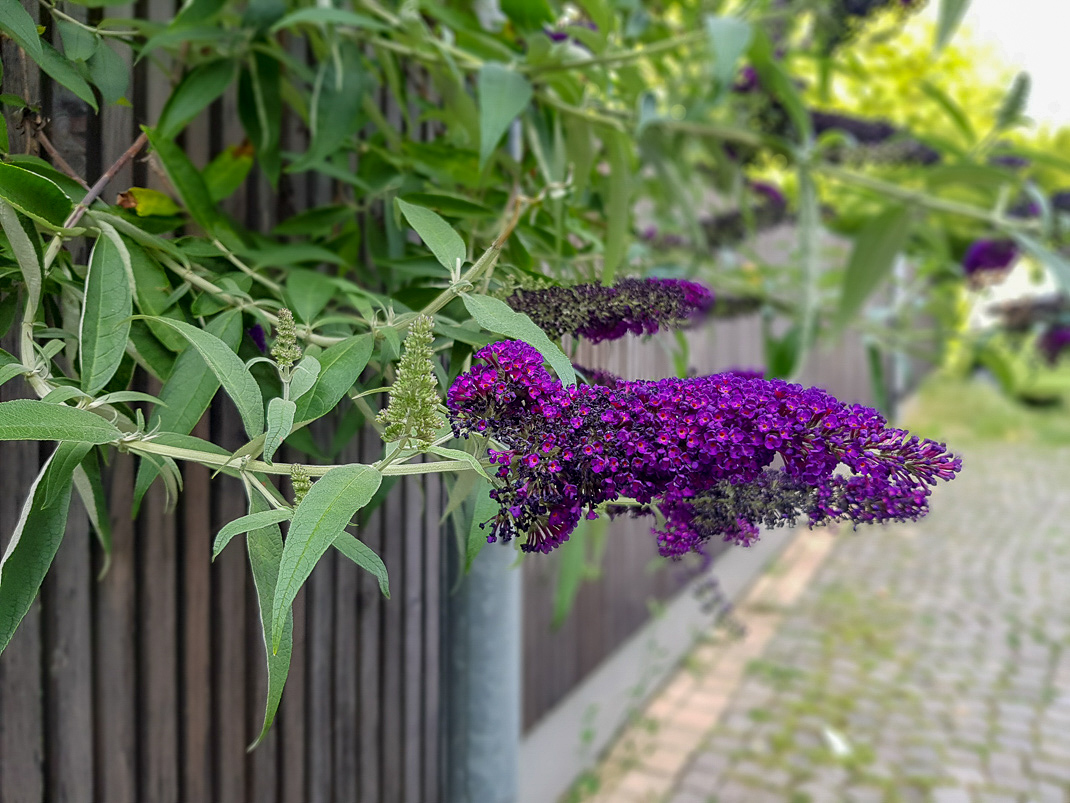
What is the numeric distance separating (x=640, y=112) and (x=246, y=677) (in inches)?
44.4

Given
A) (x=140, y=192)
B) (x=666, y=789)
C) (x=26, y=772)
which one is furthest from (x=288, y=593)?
(x=666, y=789)

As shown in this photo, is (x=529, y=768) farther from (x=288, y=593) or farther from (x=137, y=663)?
(x=288, y=593)

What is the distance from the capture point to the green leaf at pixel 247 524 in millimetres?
527

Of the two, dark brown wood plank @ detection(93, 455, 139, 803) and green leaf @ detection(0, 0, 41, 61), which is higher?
green leaf @ detection(0, 0, 41, 61)

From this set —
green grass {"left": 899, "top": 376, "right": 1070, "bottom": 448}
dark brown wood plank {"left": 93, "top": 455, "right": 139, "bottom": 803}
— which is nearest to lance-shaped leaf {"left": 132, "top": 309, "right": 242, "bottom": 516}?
dark brown wood plank {"left": 93, "top": 455, "right": 139, "bottom": 803}

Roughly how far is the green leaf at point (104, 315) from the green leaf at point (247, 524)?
0.63 ft

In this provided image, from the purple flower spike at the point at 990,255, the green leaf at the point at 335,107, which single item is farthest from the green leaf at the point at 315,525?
the purple flower spike at the point at 990,255

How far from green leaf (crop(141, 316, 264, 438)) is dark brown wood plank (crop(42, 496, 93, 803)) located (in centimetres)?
A: 54

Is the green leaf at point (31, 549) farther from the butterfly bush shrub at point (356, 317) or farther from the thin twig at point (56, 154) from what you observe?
the thin twig at point (56, 154)

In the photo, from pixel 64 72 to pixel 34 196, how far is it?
0.16 meters

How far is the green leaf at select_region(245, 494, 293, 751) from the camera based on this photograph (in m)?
0.54

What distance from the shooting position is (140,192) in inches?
33.8

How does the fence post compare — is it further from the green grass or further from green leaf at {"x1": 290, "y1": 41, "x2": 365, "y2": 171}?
the green grass

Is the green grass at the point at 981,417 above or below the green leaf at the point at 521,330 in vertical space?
below
